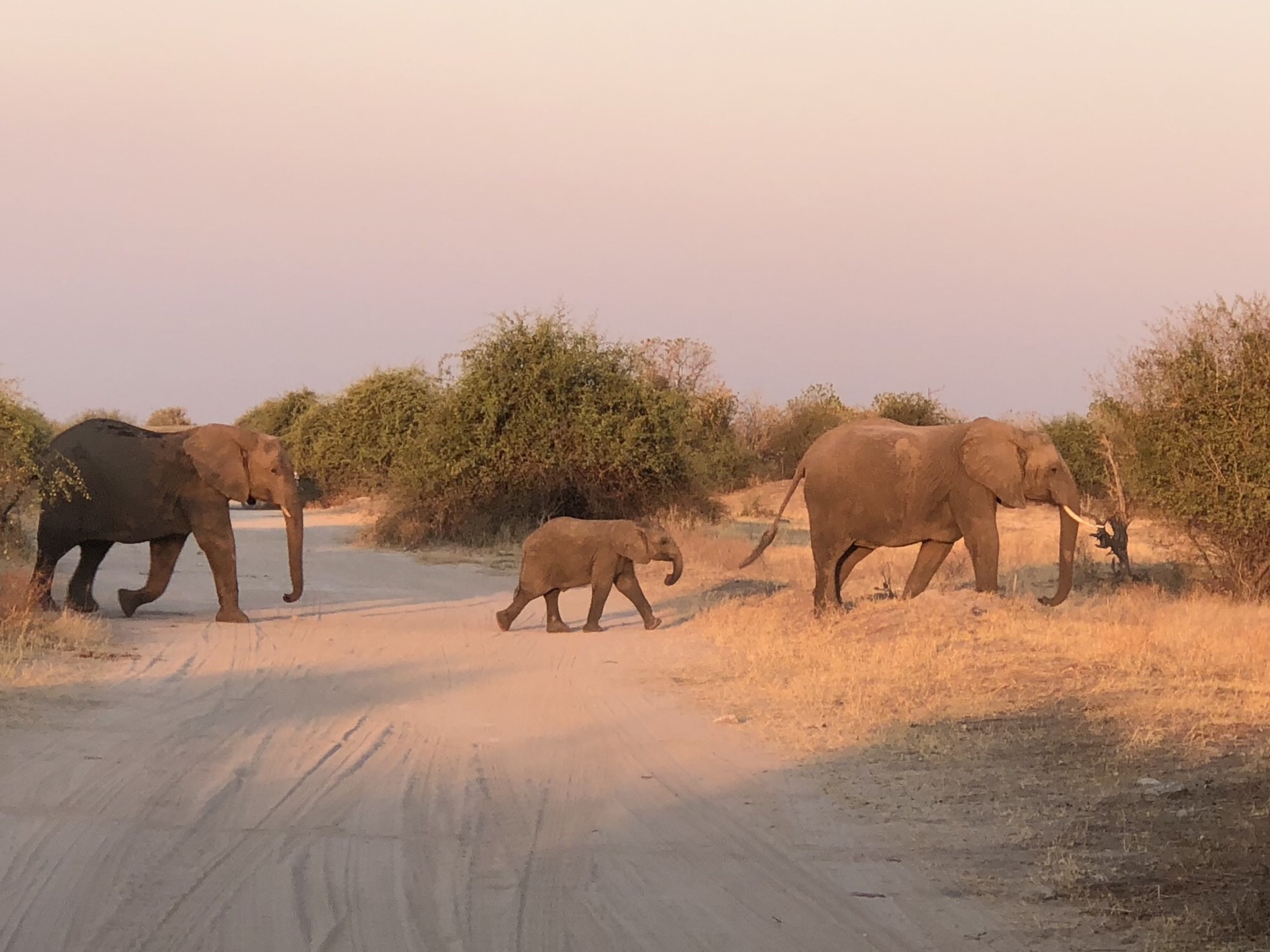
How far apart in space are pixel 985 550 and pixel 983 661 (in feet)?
11.0

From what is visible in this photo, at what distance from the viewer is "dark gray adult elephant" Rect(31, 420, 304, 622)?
46.5 feet

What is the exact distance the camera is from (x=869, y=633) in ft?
43.1

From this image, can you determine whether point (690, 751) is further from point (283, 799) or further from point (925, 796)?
point (283, 799)

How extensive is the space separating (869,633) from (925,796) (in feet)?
19.4

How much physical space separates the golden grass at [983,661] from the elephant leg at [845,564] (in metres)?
0.33

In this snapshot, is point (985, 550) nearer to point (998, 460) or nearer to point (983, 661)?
point (998, 460)

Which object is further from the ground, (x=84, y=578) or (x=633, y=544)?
(x=633, y=544)

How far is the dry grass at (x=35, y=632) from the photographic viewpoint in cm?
1073

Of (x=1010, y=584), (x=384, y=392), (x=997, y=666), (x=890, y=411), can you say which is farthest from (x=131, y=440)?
(x=890, y=411)

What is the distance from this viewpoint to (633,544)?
14.5 m

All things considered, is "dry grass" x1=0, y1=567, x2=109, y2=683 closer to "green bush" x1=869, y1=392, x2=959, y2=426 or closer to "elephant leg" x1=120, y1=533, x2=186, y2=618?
"elephant leg" x1=120, y1=533, x2=186, y2=618

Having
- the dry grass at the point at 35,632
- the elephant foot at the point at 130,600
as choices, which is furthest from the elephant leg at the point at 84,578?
the dry grass at the point at 35,632

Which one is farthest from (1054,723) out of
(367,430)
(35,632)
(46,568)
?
(367,430)

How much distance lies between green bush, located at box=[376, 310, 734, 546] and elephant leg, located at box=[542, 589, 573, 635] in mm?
11522
